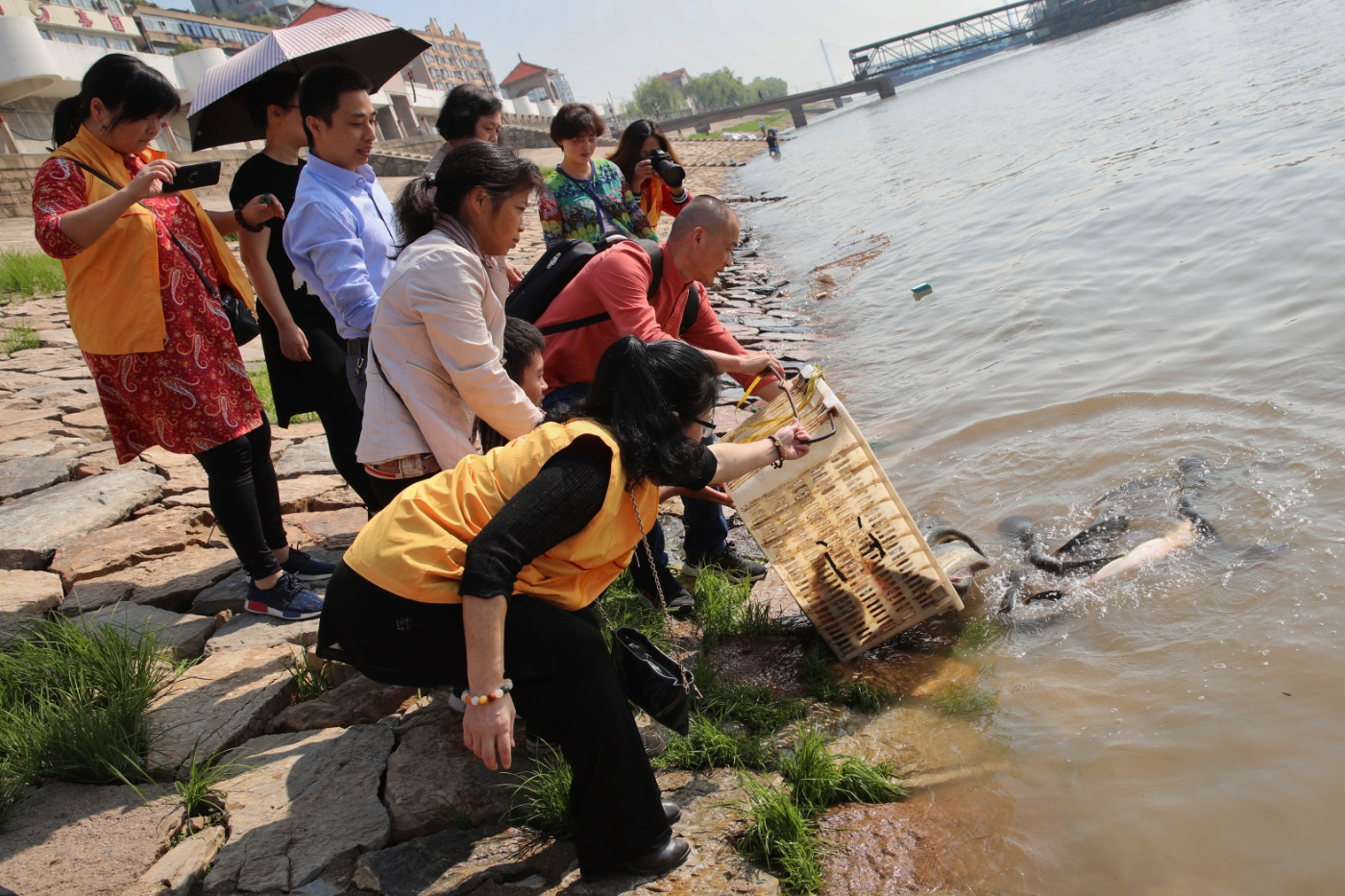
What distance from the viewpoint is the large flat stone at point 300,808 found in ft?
7.63

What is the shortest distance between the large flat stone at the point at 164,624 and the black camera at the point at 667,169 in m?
3.12

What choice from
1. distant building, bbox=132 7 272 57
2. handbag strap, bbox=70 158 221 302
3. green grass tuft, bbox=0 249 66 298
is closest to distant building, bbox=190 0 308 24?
distant building, bbox=132 7 272 57

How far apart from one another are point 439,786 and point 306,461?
131 inches

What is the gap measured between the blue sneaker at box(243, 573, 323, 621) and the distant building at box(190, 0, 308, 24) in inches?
3176

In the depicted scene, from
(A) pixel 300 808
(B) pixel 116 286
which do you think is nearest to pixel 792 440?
(A) pixel 300 808

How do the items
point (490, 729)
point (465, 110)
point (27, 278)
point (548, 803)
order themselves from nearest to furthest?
point (490, 729) → point (548, 803) → point (465, 110) → point (27, 278)

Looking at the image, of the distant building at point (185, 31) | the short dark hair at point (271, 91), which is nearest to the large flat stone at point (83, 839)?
the short dark hair at point (271, 91)

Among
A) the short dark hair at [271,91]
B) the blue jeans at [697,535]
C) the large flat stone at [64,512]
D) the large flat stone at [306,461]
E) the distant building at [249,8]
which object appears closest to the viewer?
the short dark hair at [271,91]

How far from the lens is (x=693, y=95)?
13250 cm

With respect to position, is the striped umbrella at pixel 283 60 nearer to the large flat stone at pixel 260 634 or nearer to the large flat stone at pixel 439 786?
the large flat stone at pixel 260 634

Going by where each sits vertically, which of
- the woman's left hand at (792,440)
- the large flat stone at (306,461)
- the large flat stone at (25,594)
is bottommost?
the woman's left hand at (792,440)

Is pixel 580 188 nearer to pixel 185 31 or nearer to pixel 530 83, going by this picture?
pixel 185 31

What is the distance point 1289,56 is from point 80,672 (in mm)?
20647

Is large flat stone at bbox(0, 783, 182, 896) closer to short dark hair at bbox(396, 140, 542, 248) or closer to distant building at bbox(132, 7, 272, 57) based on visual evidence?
short dark hair at bbox(396, 140, 542, 248)
